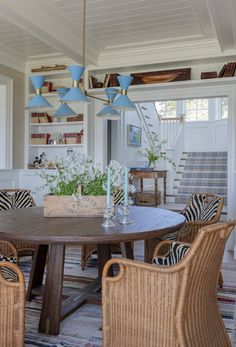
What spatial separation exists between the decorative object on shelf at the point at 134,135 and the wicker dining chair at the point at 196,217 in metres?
3.74

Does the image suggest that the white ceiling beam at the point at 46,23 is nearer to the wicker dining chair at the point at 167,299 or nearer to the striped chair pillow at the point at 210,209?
the striped chair pillow at the point at 210,209

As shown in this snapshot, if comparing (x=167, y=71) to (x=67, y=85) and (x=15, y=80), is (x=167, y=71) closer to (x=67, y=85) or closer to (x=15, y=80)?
(x=67, y=85)

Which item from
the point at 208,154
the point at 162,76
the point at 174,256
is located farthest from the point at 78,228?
the point at 208,154

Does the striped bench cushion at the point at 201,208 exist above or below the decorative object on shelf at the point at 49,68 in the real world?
below

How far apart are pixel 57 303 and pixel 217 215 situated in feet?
5.27

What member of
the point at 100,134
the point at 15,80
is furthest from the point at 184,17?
the point at 15,80

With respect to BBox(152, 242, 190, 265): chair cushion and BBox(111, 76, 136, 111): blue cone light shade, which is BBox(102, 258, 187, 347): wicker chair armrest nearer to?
BBox(152, 242, 190, 265): chair cushion

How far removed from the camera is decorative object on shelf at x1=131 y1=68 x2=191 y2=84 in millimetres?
4535

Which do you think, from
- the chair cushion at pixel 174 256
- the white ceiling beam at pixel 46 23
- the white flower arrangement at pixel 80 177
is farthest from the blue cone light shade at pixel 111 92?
the chair cushion at pixel 174 256

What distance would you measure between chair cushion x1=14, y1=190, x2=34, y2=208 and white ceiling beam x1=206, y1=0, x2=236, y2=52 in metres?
2.62

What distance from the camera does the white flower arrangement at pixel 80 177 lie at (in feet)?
8.04

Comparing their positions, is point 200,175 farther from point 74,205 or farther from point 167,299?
point 167,299

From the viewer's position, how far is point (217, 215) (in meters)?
3.09

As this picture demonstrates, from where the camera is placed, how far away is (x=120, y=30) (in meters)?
4.00
